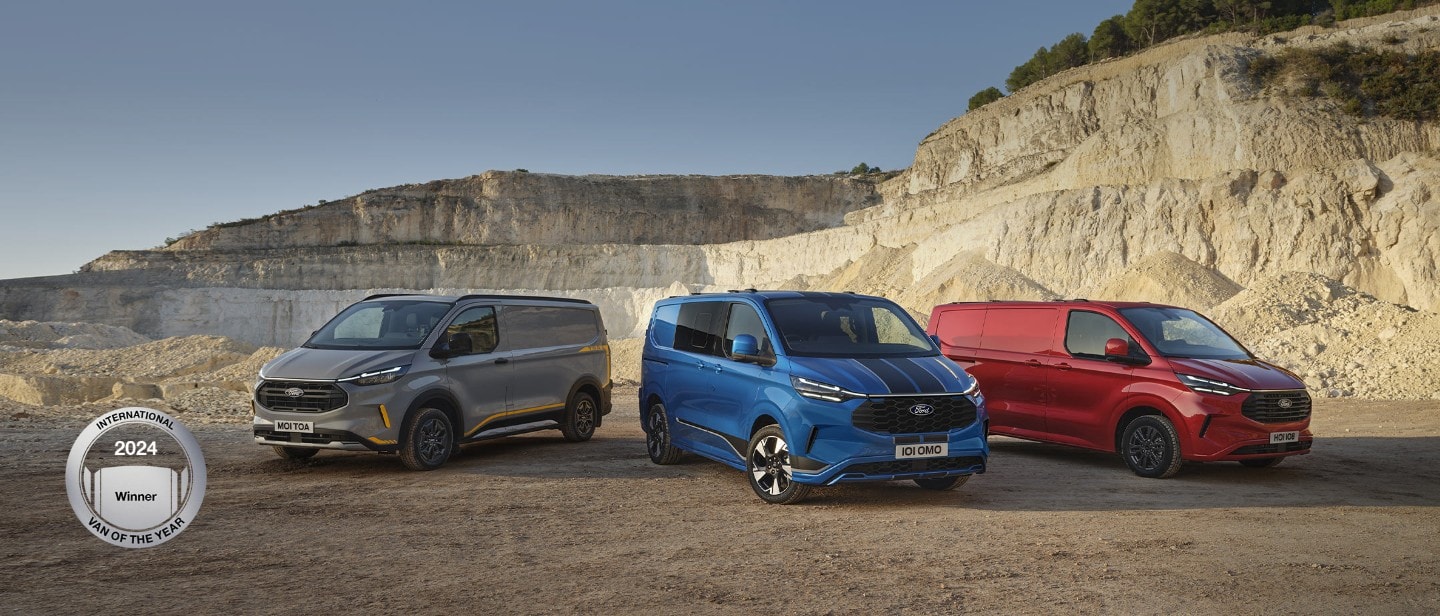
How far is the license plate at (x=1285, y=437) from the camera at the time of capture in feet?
30.2

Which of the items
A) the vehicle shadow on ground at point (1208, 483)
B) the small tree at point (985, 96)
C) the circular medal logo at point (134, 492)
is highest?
the small tree at point (985, 96)

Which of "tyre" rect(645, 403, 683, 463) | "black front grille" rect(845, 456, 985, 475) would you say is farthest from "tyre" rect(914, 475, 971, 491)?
"tyre" rect(645, 403, 683, 463)

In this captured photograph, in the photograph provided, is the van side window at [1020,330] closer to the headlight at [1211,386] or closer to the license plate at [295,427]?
the headlight at [1211,386]

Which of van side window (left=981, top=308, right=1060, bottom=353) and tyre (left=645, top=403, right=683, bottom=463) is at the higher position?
van side window (left=981, top=308, right=1060, bottom=353)

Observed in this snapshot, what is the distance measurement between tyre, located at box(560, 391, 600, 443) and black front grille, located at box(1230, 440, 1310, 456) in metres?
7.47

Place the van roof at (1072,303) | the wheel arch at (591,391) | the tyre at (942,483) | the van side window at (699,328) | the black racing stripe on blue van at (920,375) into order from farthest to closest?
1. the wheel arch at (591,391)
2. the van roof at (1072,303)
3. the van side window at (699,328)
4. the tyre at (942,483)
5. the black racing stripe on blue van at (920,375)

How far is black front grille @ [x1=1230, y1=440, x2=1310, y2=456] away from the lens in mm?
9141

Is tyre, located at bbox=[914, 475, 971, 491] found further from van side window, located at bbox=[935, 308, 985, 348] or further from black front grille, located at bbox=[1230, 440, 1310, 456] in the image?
van side window, located at bbox=[935, 308, 985, 348]

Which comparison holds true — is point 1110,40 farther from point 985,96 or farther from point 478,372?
point 478,372

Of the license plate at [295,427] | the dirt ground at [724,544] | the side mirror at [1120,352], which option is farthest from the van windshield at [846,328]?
the license plate at [295,427]

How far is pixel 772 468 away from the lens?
25.8 feet

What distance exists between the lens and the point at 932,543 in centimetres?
638

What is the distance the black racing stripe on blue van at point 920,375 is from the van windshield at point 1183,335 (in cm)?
338

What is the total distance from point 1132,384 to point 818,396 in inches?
165
